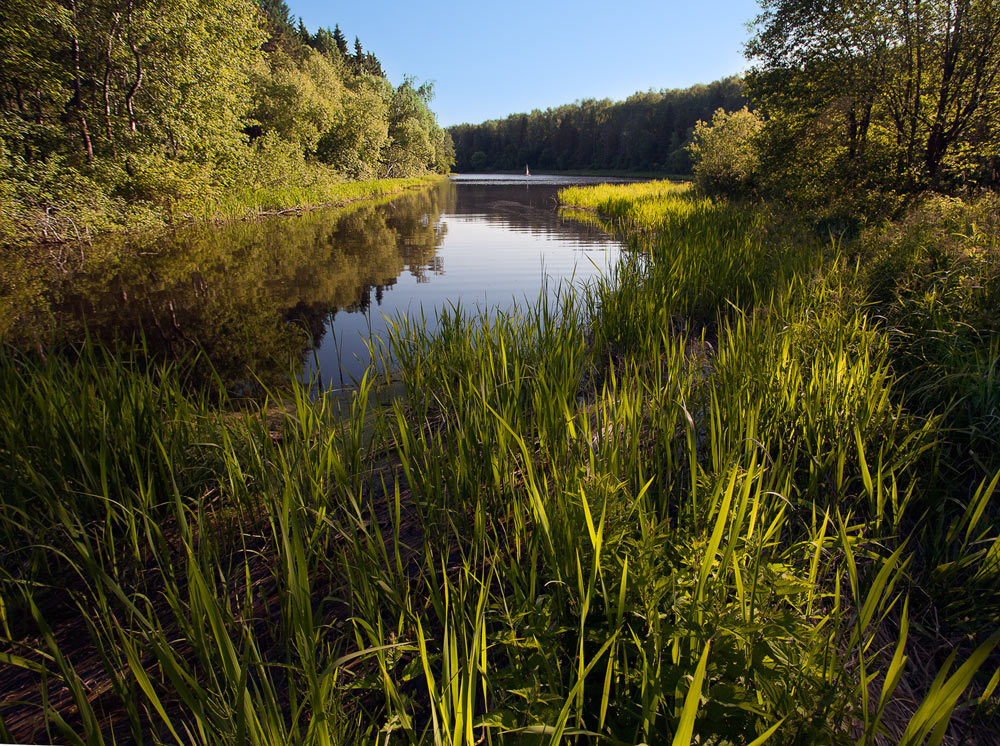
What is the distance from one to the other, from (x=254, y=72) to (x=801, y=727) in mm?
35837

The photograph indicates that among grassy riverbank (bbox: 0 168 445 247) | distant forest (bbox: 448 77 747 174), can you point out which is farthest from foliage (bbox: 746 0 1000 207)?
distant forest (bbox: 448 77 747 174)

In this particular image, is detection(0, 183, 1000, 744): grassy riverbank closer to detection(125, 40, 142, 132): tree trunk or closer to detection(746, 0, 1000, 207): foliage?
detection(746, 0, 1000, 207): foliage

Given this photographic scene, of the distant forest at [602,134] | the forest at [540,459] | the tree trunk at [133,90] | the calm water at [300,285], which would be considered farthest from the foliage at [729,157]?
the distant forest at [602,134]

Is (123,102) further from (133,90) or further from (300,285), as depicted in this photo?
(300,285)

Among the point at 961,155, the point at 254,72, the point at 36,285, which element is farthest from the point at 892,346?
the point at 254,72

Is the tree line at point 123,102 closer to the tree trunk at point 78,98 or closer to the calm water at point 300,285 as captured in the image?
the tree trunk at point 78,98

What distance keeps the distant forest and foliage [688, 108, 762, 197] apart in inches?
1758

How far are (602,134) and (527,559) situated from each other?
104997 mm

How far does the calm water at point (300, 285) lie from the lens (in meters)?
5.18

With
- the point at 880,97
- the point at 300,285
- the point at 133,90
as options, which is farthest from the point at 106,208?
the point at 880,97

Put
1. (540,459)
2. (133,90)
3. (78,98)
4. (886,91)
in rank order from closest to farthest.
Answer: (540,459) → (886,91) → (78,98) → (133,90)

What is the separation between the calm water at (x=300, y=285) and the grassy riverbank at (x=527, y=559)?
0.82 m

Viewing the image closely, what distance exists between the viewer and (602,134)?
308ft

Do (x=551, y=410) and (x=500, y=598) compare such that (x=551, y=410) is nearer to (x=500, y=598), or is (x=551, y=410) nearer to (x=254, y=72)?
(x=500, y=598)
